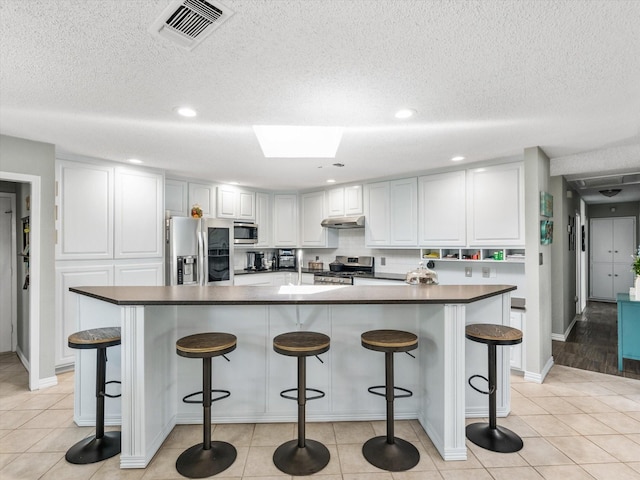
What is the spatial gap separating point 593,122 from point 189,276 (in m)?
4.56

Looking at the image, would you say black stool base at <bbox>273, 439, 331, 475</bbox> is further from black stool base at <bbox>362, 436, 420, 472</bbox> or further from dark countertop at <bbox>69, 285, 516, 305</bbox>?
dark countertop at <bbox>69, 285, 516, 305</bbox>

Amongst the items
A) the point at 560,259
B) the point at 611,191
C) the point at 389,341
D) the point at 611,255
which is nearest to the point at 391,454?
the point at 389,341

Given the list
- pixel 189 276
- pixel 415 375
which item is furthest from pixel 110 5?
pixel 189 276

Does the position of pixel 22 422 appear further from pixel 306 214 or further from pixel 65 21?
pixel 306 214

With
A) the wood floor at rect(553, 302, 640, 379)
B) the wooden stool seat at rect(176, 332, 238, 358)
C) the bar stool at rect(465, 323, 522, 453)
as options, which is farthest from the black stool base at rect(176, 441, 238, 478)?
the wood floor at rect(553, 302, 640, 379)

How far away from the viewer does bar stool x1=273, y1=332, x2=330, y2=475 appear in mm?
2176

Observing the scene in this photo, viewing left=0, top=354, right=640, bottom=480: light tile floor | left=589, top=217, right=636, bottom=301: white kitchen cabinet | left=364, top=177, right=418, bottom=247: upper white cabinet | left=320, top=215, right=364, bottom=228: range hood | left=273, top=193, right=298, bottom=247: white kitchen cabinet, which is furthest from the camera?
left=589, top=217, right=636, bottom=301: white kitchen cabinet

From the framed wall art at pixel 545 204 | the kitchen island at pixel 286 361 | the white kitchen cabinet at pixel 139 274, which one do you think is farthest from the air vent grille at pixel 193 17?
the framed wall art at pixel 545 204

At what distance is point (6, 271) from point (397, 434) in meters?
4.79

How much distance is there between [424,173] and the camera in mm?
4676

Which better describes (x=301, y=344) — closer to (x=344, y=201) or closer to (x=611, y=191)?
(x=344, y=201)

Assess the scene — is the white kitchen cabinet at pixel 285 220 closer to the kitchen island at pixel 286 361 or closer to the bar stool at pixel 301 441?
the kitchen island at pixel 286 361

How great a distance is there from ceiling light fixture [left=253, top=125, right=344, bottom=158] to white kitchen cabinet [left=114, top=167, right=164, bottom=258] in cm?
165

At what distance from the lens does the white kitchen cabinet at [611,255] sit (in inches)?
299
